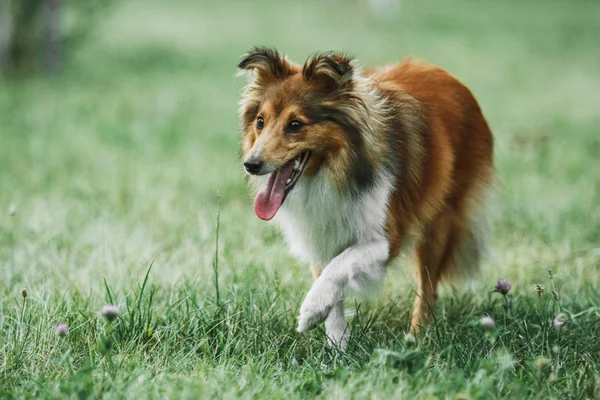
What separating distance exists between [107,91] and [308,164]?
814cm

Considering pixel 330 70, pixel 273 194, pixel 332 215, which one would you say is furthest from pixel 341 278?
pixel 330 70

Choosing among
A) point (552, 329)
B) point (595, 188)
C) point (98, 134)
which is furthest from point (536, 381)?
point (98, 134)

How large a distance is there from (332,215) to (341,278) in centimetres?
34

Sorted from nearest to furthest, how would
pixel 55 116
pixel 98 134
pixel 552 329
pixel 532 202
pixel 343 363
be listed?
pixel 343 363 → pixel 552 329 → pixel 532 202 → pixel 98 134 → pixel 55 116

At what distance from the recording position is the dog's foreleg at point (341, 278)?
11.6 ft

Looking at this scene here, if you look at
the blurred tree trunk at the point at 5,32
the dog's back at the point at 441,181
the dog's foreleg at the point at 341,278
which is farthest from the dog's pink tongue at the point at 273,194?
the blurred tree trunk at the point at 5,32

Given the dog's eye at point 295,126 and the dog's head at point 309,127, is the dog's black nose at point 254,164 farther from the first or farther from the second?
the dog's eye at point 295,126

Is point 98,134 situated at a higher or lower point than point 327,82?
lower

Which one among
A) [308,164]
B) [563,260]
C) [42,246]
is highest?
[308,164]

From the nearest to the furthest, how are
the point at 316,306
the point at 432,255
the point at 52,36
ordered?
the point at 316,306, the point at 432,255, the point at 52,36

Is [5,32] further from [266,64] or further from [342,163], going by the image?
[342,163]

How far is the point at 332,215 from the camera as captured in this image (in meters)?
3.85

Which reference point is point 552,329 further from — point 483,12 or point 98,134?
point 483,12

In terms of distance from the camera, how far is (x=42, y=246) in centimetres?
516
